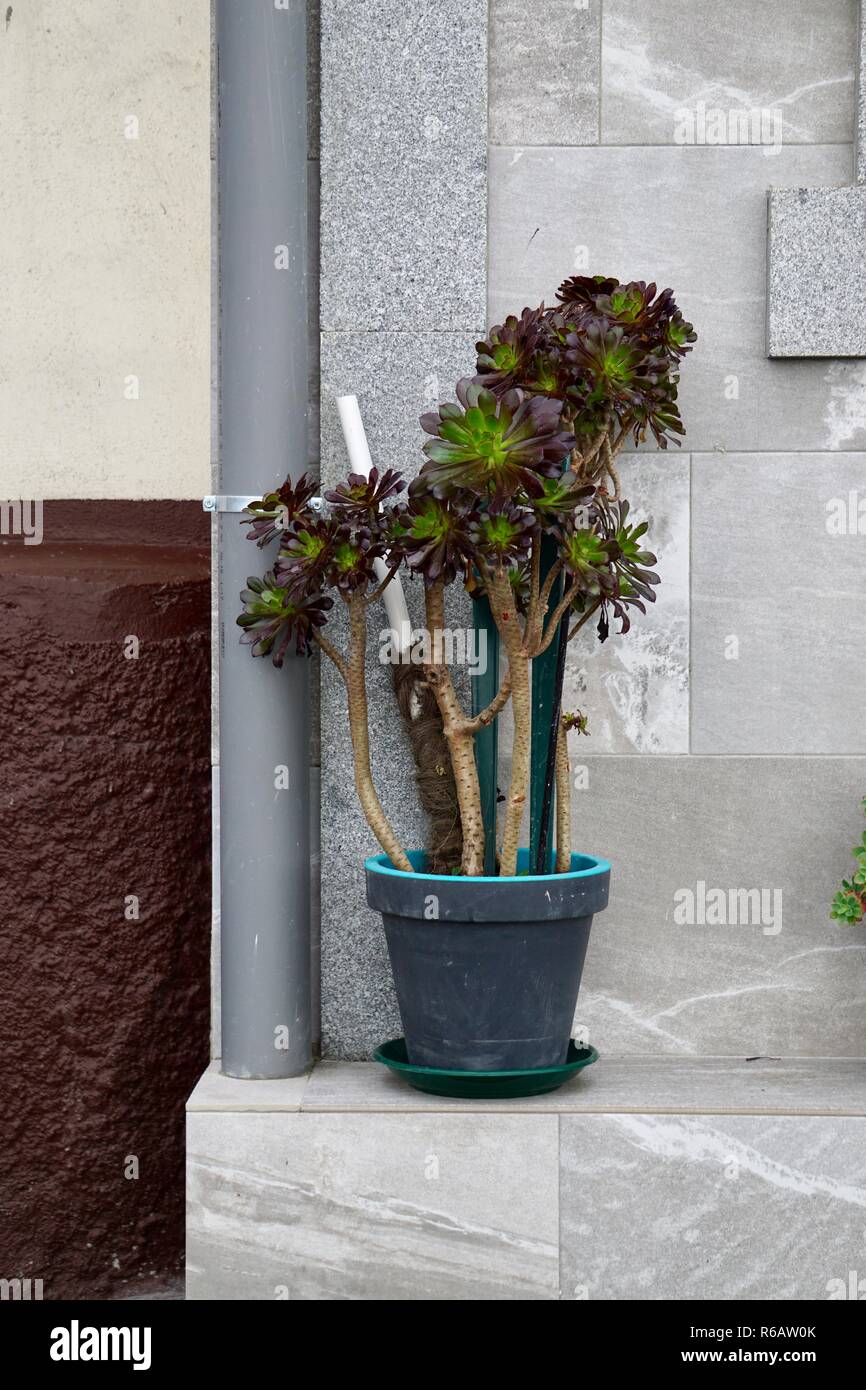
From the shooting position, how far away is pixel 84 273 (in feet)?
13.3

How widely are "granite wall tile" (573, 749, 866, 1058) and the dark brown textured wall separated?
40.1 inches

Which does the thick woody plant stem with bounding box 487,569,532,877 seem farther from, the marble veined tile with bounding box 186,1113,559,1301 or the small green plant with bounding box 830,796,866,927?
the small green plant with bounding box 830,796,866,927

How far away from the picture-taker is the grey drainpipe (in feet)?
10.8

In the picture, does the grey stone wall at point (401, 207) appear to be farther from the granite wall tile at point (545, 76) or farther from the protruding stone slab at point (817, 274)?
the protruding stone slab at point (817, 274)

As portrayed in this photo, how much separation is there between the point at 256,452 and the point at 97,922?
3.94ft

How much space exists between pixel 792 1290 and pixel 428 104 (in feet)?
9.31

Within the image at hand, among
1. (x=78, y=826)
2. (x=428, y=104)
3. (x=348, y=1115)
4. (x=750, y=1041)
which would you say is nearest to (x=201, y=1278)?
(x=348, y=1115)

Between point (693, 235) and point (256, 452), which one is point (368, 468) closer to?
point (256, 452)

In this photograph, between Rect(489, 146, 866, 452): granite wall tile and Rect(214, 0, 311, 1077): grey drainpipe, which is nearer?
Rect(214, 0, 311, 1077): grey drainpipe

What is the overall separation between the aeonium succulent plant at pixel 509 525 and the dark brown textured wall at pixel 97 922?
45 cm

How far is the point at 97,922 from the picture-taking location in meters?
3.50

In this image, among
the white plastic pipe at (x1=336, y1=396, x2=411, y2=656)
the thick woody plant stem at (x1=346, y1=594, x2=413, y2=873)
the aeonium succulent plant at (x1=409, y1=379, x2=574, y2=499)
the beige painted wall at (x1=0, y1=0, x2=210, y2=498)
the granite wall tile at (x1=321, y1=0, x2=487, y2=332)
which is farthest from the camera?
the beige painted wall at (x1=0, y1=0, x2=210, y2=498)

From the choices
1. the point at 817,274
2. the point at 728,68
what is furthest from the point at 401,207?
the point at 817,274

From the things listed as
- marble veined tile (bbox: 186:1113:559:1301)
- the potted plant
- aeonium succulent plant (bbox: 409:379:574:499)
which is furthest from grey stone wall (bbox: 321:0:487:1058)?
marble veined tile (bbox: 186:1113:559:1301)
